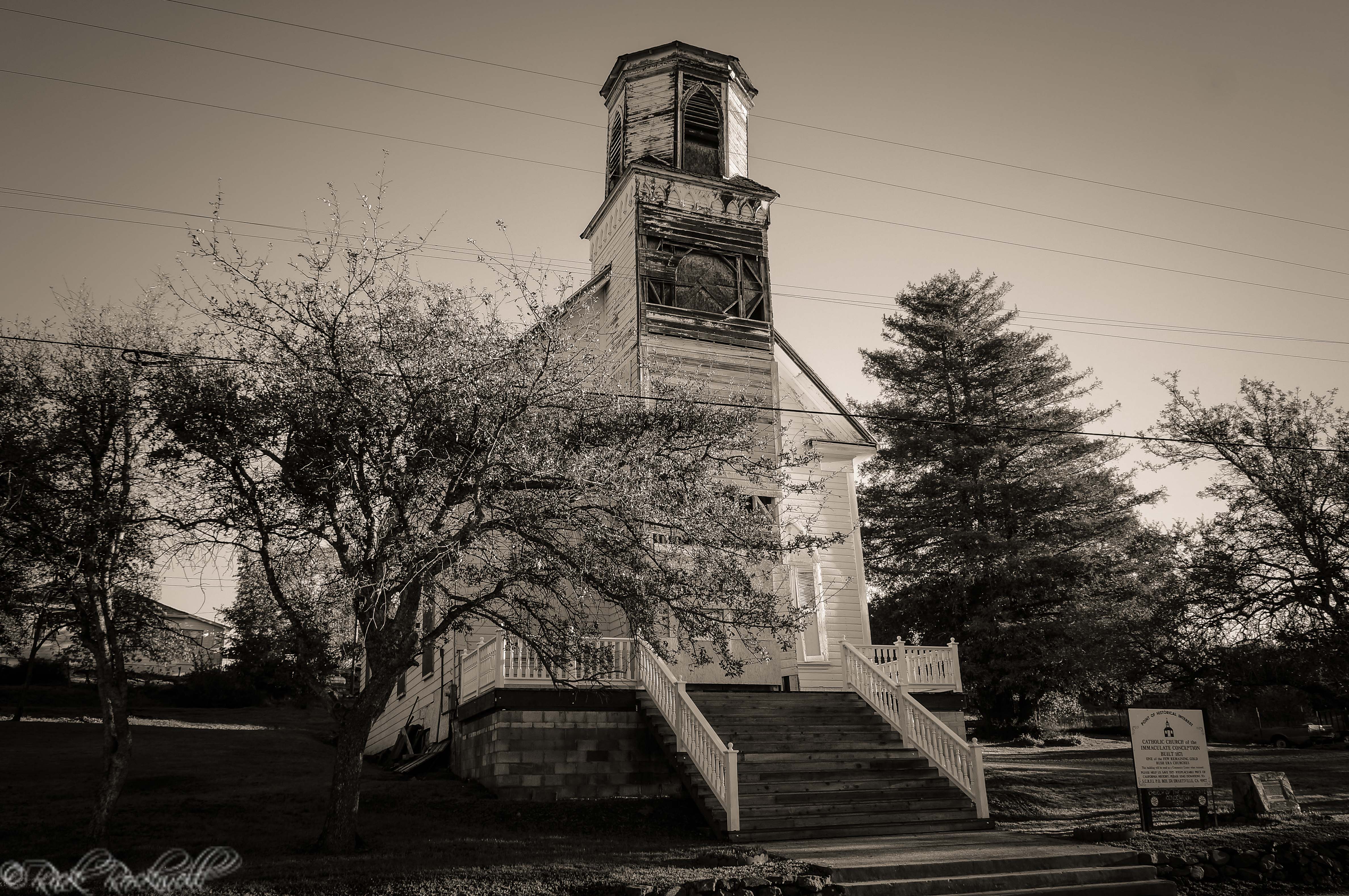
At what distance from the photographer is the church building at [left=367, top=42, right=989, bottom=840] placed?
1380 centimetres

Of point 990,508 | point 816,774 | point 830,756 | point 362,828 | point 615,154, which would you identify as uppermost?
point 615,154

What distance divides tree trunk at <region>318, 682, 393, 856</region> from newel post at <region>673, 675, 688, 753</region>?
4.72m

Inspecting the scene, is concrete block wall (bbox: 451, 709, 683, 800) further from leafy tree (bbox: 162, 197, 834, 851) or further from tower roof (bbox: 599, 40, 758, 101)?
tower roof (bbox: 599, 40, 758, 101)

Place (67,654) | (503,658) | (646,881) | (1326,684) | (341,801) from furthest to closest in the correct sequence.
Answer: (1326,684) → (503,658) → (67,654) → (341,801) → (646,881)

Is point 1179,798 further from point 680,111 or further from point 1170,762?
point 680,111

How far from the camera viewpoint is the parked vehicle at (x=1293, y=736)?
32156 mm

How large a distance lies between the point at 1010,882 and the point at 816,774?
13.2 ft

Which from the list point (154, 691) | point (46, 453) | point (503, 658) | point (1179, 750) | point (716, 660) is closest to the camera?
point (46, 453)

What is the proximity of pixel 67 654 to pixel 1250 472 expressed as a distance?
23.4m

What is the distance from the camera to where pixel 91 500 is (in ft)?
37.0

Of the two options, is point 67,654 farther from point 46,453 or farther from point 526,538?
point 526,538

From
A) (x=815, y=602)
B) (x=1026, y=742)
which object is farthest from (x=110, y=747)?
(x=1026, y=742)

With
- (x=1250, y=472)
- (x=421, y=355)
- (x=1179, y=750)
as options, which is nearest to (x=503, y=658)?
(x=421, y=355)

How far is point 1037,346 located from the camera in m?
34.4
